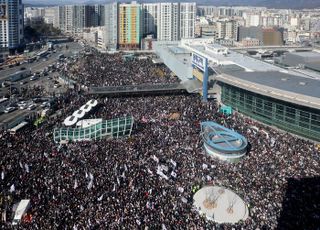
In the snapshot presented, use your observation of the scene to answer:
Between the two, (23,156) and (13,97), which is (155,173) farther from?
(13,97)

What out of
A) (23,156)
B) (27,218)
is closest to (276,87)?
(23,156)

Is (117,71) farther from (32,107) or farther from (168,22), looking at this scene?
(168,22)

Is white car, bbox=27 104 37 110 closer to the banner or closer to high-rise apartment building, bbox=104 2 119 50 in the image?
the banner

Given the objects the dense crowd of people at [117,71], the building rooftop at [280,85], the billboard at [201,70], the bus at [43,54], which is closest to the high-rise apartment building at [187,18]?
the dense crowd of people at [117,71]

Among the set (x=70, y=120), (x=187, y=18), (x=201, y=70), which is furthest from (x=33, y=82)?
(x=187, y=18)

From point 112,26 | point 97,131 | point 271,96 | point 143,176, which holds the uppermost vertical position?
point 112,26

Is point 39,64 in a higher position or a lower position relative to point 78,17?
lower
